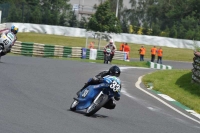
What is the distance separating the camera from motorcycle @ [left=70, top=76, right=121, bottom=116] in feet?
33.3

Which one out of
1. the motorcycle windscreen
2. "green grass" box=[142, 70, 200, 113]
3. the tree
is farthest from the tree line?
the motorcycle windscreen

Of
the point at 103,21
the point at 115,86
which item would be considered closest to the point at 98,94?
the point at 115,86

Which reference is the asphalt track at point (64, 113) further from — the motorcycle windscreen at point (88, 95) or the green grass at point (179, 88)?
the green grass at point (179, 88)

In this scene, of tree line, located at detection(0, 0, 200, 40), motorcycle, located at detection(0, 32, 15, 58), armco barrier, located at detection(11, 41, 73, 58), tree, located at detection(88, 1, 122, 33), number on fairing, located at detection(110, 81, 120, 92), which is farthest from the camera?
tree line, located at detection(0, 0, 200, 40)

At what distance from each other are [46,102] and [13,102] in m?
0.97

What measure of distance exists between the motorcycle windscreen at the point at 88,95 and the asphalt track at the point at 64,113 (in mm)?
193

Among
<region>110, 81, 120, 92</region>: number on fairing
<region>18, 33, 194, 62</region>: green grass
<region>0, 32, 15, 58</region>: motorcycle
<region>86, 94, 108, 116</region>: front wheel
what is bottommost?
<region>18, 33, 194, 62</region>: green grass

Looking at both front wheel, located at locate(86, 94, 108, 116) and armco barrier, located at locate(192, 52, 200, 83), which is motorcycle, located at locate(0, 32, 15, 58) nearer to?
armco barrier, located at locate(192, 52, 200, 83)

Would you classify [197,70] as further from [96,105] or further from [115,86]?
[96,105]

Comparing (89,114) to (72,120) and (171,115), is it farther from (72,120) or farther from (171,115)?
(171,115)

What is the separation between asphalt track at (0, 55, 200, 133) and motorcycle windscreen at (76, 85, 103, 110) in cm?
19

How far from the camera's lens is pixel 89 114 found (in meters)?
10.2

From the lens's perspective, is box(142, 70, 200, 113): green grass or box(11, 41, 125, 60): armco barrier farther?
box(11, 41, 125, 60): armco barrier

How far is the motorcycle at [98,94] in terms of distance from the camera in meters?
10.2
